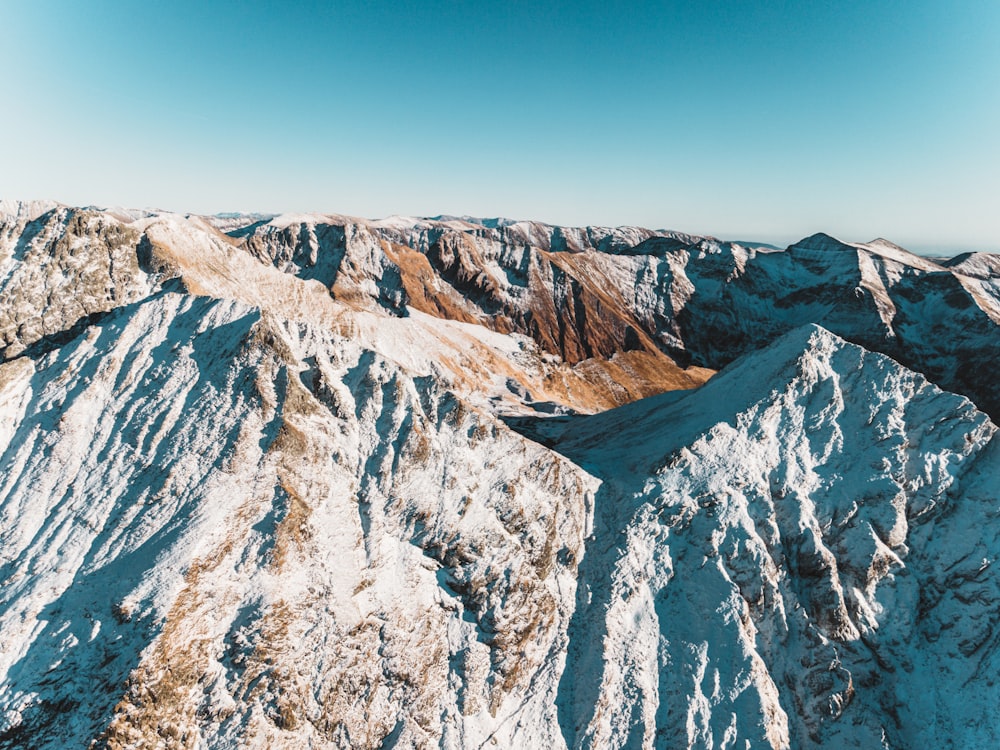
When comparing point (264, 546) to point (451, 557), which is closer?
point (264, 546)

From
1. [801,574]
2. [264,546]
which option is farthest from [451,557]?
[801,574]

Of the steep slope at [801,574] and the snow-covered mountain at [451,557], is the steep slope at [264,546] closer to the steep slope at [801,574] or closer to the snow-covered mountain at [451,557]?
the snow-covered mountain at [451,557]

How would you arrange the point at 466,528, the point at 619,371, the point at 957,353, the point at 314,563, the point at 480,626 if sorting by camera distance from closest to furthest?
the point at 314,563 < the point at 480,626 < the point at 466,528 < the point at 957,353 < the point at 619,371

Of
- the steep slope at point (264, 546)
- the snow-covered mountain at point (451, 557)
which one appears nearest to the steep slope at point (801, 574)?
the snow-covered mountain at point (451, 557)

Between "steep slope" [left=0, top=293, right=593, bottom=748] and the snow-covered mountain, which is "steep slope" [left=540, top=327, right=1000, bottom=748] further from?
"steep slope" [left=0, top=293, right=593, bottom=748]

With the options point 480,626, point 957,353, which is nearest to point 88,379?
point 480,626

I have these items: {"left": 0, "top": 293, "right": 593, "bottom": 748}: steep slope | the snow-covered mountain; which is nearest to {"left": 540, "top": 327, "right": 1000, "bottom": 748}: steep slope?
the snow-covered mountain

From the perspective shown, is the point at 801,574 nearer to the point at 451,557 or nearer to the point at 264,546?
the point at 451,557

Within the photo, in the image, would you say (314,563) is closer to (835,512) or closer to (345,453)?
(345,453)

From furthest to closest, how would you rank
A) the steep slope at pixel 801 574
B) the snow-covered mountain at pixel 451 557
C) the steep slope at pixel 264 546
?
1. the steep slope at pixel 801 574
2. the snow-covered mountain at pixel 451 557
3. the steep slope at pixel 264 546
